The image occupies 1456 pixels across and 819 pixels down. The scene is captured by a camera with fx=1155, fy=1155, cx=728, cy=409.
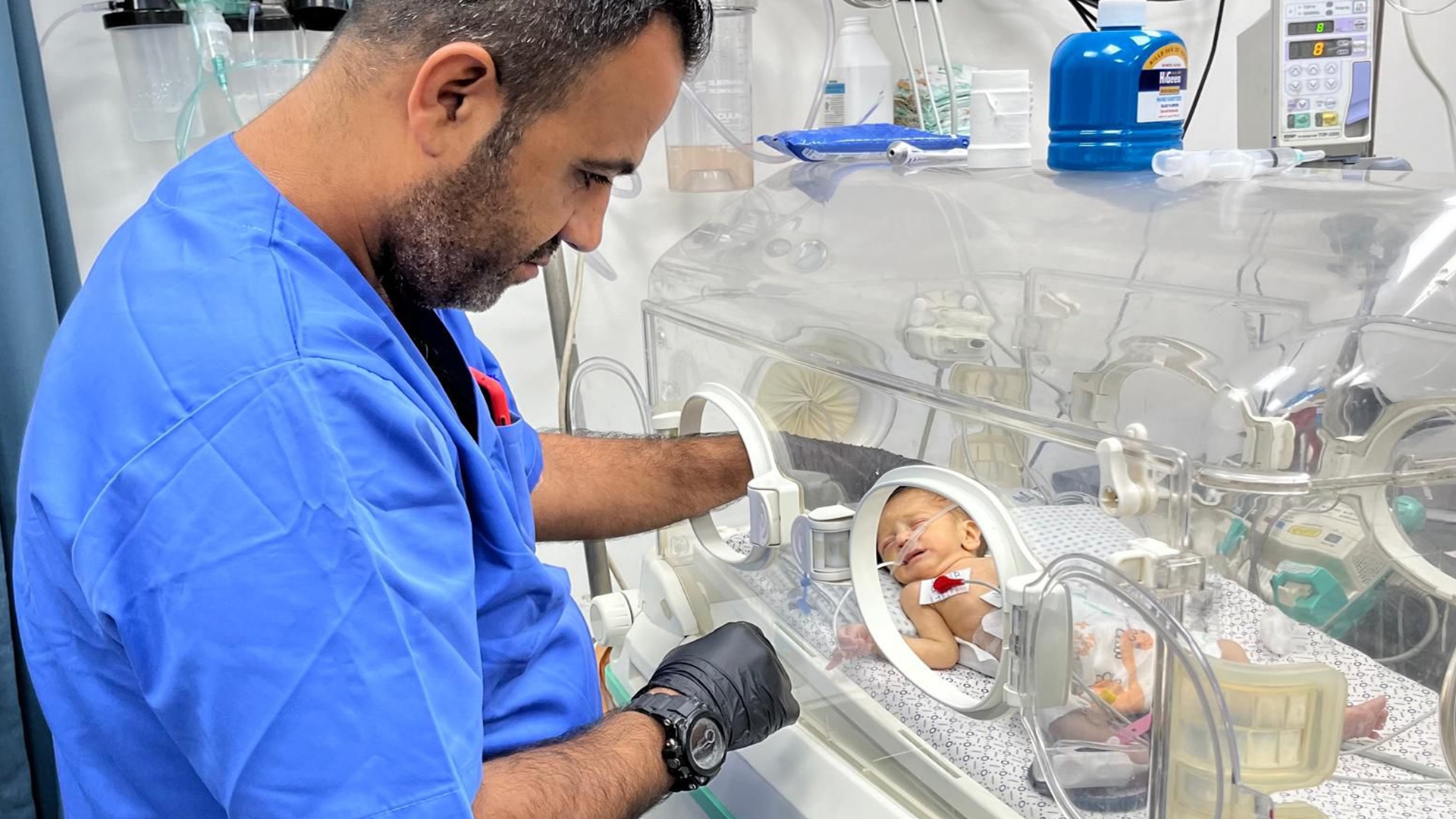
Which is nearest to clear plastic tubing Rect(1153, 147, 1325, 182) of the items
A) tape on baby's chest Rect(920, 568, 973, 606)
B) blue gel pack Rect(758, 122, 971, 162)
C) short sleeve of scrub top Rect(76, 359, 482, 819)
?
blue gel pack Rect(758, 122, 971, 162)

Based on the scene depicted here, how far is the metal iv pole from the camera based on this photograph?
169 cm

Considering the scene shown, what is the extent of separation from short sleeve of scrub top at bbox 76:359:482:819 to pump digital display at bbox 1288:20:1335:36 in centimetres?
137

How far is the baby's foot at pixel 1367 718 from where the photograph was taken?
789 millimetres

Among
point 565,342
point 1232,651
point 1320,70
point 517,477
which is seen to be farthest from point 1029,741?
point 1320,70

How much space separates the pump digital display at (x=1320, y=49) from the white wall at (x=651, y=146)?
0.44 meters

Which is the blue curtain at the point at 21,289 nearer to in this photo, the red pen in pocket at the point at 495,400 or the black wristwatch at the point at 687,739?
the red pen in pocket at the point at 495,400

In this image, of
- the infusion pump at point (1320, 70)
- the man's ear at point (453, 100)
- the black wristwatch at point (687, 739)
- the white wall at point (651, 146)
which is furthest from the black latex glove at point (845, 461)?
the infusion pump at point (1320, 70)

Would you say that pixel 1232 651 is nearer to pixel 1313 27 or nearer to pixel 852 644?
pixel 852 644

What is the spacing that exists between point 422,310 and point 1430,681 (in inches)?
33.1

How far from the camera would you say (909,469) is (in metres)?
0.98

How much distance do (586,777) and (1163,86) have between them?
0.82 metres

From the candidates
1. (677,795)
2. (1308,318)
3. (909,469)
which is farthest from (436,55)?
(677,795)

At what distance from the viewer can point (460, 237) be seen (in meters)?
0.87

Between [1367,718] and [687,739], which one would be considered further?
[687,739]
